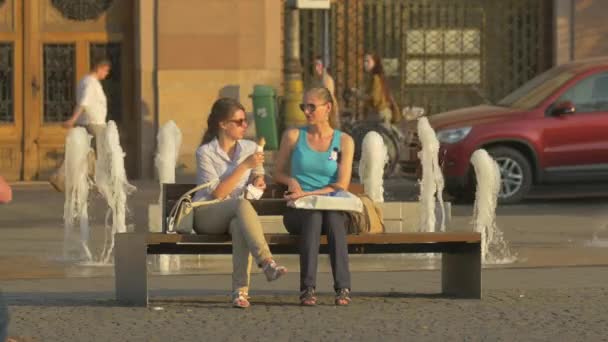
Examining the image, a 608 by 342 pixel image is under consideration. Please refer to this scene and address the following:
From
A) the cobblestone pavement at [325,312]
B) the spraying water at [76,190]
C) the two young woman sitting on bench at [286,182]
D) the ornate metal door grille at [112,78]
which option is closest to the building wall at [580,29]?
the ornate metal door grille at [112,78]

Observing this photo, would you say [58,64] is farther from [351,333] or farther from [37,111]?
[351,333]

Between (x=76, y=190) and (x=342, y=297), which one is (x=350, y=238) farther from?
(x=76, y=190)

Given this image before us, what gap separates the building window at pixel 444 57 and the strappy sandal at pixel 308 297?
1514 cm

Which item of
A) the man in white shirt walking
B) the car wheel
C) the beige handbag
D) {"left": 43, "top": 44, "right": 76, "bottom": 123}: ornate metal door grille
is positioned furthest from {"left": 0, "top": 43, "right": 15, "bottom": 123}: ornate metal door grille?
the beige handbag

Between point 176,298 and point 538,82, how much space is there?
1007 centimetres

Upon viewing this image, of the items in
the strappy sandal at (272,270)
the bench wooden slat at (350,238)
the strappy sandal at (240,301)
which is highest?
the bench wooden slat at (350,238)

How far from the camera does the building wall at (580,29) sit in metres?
25.4

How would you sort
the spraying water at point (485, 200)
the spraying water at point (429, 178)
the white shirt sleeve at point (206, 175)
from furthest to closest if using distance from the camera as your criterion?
the spraying water at point (429, 178), the spraying water at point (485, 200), the white shirt sleeve at point (206, 175)

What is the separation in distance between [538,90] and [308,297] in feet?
33.2

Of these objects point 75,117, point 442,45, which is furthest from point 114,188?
point 442,45

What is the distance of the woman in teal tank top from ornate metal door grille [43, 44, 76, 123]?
13.8 metres

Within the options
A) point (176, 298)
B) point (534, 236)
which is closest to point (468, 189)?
point (534, 236)

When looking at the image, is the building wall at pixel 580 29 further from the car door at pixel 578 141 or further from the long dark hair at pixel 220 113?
the long dark hair at pixel 220 113

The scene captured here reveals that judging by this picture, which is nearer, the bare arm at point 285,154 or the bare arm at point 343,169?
the bare arm at point 343,169
